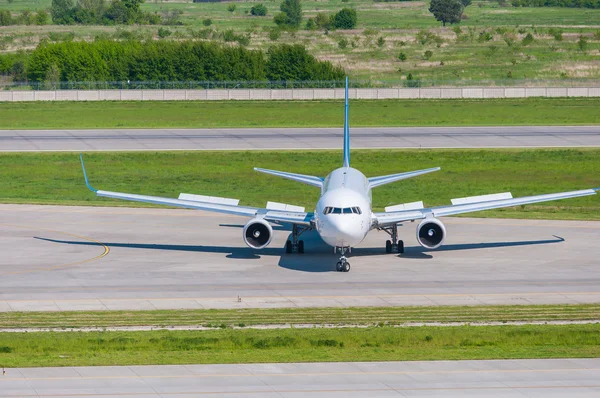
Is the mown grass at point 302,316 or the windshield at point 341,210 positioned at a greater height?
the windshield at point 341,210

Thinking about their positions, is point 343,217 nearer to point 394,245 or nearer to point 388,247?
point 388,247

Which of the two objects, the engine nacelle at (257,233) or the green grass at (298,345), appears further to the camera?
the engine nacelle at (257,233)

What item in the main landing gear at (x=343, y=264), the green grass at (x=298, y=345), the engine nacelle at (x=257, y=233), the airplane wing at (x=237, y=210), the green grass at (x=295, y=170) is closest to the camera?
the green grass at (x=298, y=345)

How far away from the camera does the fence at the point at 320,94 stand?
12700cm

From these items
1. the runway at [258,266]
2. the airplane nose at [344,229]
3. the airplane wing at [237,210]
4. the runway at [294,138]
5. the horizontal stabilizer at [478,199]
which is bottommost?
the runway at [294,138]

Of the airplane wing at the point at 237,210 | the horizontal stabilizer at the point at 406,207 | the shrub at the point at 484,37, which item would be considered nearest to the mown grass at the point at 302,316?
the airplane wing at the point at 237,210

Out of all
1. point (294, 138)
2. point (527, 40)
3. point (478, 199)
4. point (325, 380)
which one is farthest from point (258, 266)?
point (527, 40)

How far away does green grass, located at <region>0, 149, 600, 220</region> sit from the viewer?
212ft

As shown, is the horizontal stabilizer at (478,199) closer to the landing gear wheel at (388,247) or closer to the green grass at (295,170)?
the landing gear wheel at (388,247)

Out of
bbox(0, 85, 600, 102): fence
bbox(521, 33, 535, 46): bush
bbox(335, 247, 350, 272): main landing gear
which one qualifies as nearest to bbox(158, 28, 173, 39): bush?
bbox(521, 33, 535, 46): bush

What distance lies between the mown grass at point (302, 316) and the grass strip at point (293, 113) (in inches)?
2625

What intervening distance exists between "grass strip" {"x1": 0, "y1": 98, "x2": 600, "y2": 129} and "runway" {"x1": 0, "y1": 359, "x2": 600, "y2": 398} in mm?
74694

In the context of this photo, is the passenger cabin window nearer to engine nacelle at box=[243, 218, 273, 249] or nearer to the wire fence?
engine nacelle at box=[243, 218, 273, 249]

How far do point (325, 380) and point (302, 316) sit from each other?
27.8 feet
